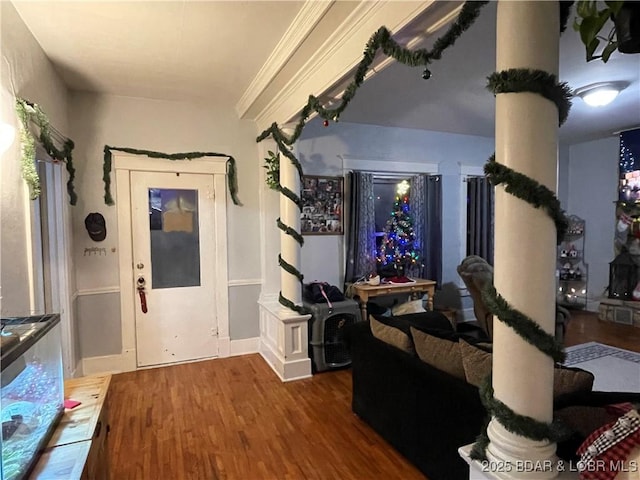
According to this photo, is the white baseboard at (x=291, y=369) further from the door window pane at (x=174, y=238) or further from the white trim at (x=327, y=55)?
the white trim at (x=327, y=55)

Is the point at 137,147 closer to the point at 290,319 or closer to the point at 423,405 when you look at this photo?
the point at 290,319

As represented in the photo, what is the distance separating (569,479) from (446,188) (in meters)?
4.54

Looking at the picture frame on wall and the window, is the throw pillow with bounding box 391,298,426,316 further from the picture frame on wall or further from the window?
the picture frame on wall

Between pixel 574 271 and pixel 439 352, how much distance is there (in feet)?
18.1

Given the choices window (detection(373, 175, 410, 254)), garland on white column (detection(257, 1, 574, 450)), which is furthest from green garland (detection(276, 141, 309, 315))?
garland on white column (detection(257, 1, 574, 450))

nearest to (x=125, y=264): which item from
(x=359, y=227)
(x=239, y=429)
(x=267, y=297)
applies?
(x=267, y=297)

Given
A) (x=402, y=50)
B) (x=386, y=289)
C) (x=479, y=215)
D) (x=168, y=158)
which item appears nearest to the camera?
(x=402, y=50)

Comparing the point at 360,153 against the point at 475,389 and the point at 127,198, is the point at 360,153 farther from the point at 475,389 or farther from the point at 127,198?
the point at 475,389

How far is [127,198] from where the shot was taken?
12.5 ft

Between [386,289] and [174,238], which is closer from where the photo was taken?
[174,238]

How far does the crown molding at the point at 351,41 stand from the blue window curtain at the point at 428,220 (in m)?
2.46

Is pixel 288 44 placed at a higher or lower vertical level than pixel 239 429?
higher

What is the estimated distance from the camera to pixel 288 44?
102 inches

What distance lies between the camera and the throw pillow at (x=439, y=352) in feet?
6.62
